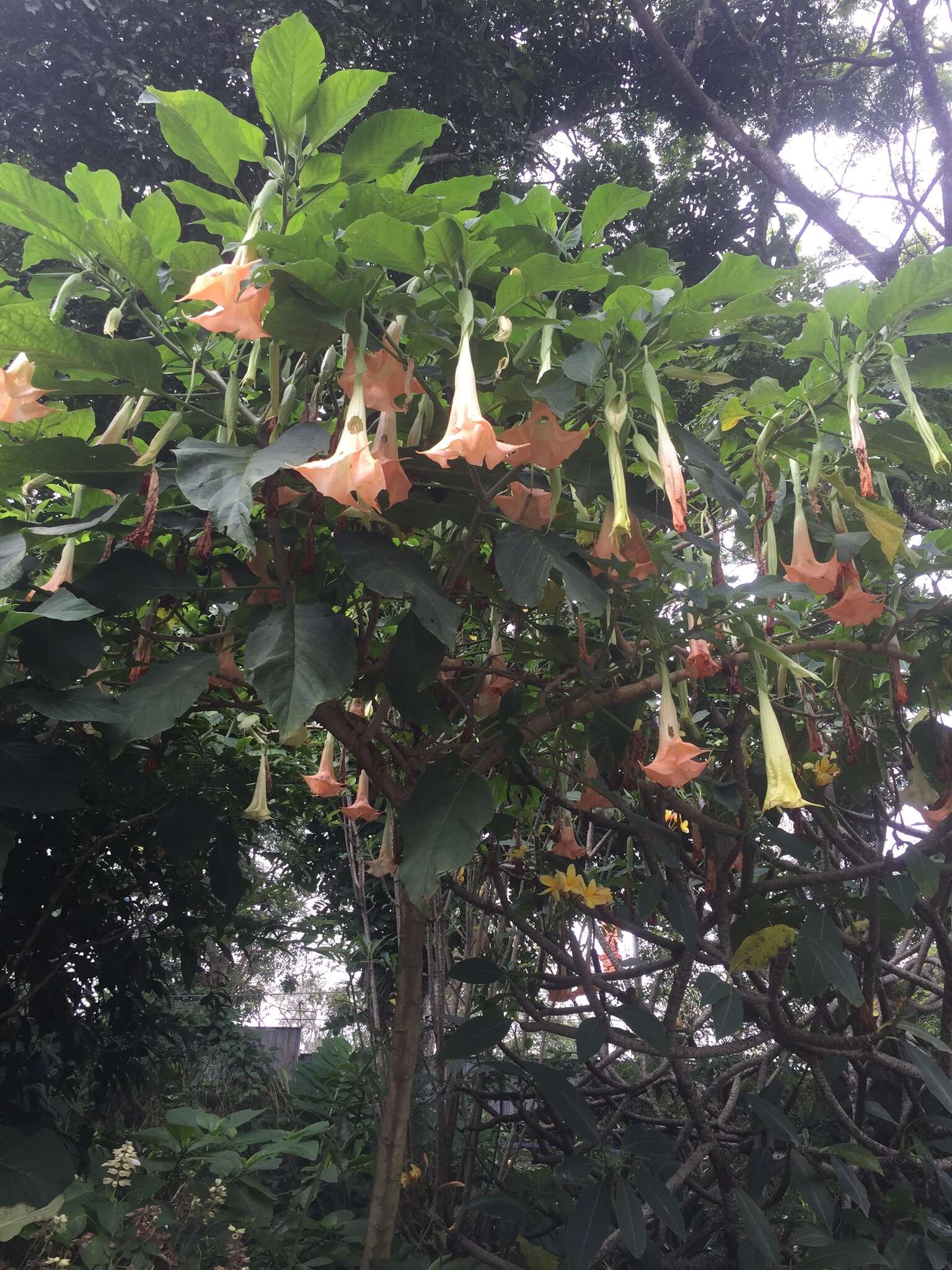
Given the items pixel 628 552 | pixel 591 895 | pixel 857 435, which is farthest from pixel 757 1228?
pixel 857 435

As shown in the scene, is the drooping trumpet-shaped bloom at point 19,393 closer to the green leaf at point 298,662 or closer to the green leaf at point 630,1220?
the green leaf at point 298,662

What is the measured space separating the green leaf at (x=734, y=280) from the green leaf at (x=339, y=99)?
0.41 meters

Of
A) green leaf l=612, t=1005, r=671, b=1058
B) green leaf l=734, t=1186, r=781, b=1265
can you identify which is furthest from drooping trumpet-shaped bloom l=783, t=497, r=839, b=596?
green leaf l=734, t=1186, r=781, b=1265

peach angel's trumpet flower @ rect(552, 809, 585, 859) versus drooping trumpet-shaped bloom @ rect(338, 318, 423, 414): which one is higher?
→ drooping trumpet-shaped bloom @ rect(338, 318, 423, 414)

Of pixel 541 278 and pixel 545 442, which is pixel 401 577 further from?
pixel 541 278

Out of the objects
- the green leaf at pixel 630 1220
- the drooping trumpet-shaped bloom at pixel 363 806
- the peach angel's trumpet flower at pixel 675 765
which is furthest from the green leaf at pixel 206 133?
the green leaf at pixel 630 1220

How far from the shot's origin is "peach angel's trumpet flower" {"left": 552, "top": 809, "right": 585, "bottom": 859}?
171cm

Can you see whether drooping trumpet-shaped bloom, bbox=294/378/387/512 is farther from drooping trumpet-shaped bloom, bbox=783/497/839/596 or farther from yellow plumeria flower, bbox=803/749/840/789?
yellow plumeria flower, bbox=803/749/840/789

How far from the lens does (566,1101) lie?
148cm

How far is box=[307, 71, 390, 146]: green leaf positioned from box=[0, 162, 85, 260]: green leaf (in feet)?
0.92

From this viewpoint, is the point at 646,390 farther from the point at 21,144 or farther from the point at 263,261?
the point at 21,144

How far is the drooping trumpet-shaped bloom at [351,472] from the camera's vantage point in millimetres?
863

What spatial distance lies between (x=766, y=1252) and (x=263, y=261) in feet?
4.93

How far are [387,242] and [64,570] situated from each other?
1.73ft
